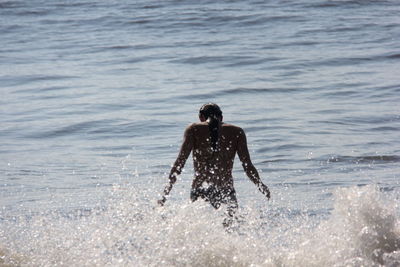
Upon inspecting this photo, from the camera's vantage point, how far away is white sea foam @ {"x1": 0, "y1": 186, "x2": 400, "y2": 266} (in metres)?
5.90

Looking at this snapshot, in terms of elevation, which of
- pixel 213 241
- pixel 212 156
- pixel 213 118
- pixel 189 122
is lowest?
pixel 189 122

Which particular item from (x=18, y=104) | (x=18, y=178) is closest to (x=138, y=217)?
(x=18, y=178)

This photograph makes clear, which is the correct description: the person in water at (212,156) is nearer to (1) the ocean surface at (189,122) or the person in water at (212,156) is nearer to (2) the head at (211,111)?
(2) the head at (211,111)

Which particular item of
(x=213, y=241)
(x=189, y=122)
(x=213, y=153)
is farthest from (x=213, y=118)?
(x=189, y=122)

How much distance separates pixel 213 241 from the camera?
6.25 metres

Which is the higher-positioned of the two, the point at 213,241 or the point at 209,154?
the point at 209,154

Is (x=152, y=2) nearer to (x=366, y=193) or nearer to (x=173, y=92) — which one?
(x=173, y=92)

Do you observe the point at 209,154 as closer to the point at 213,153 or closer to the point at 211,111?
the point at 213,153

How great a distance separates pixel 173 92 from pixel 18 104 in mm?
3272

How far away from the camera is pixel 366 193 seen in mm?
5949

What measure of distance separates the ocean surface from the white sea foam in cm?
1

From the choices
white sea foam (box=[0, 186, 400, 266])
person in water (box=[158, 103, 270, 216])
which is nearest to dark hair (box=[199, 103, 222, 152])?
person in water (box=[158, 103, 270, 216])

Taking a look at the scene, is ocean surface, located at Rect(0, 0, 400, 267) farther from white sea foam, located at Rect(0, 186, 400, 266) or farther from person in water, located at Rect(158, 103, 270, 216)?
person in water, located at Rect(158, 103, 270, 216)

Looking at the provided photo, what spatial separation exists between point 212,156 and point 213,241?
80cm
